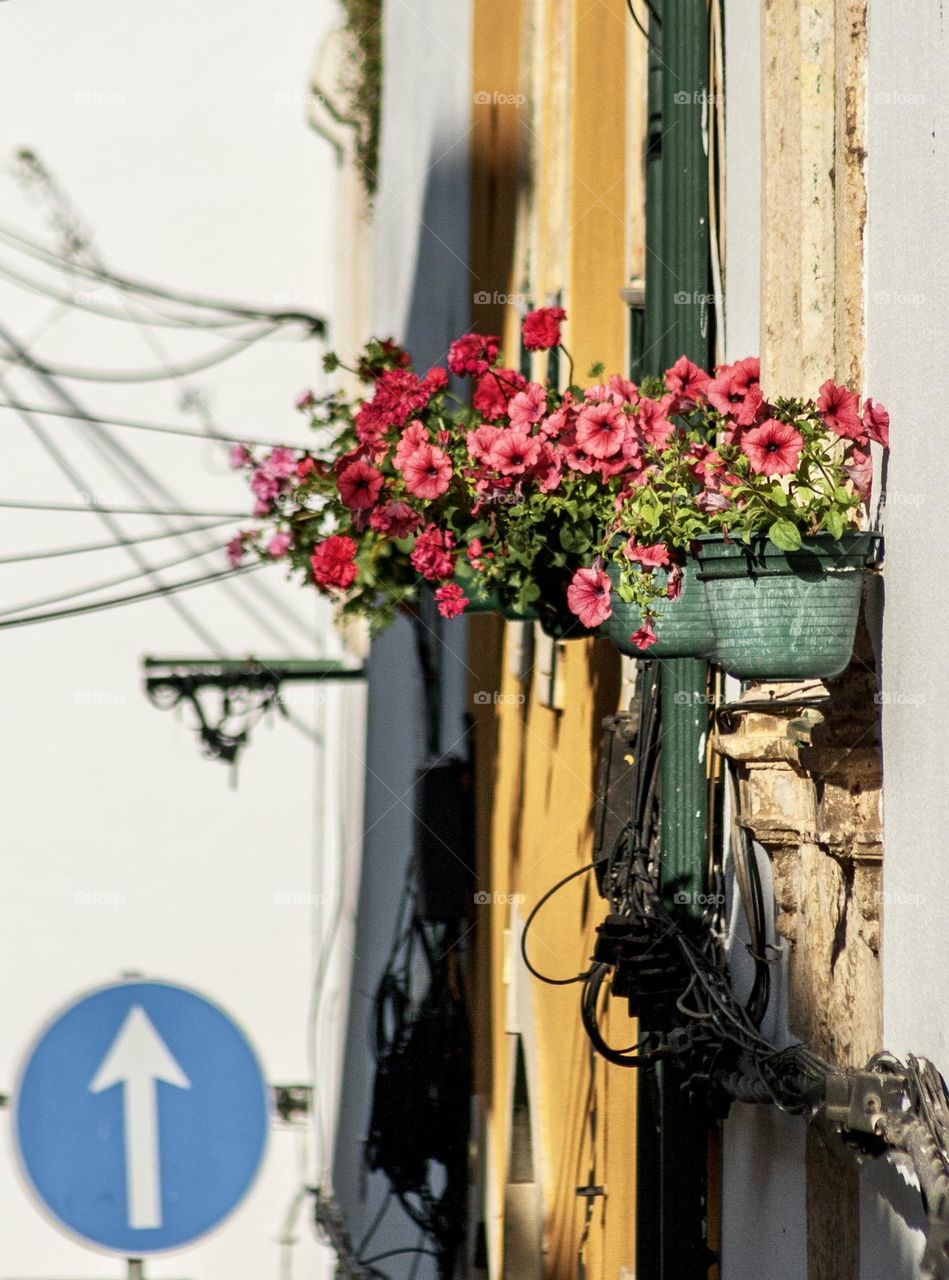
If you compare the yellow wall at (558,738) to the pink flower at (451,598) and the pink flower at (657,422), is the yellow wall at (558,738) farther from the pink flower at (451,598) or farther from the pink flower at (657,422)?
the pink flower at (657,422)

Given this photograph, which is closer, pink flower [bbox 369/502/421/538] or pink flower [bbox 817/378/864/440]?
pink flower [bbox 817/378/864/440]

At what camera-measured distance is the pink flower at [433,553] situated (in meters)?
3.93

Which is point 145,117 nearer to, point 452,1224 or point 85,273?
point 85,273

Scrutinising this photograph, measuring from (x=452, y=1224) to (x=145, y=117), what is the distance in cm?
701

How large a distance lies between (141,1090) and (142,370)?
871 cm

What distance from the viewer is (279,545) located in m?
4.70

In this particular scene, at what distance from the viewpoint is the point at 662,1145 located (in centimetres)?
429

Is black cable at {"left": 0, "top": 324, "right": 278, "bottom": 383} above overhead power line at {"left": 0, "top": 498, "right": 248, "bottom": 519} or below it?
above

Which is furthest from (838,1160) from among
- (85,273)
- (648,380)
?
(85,273)

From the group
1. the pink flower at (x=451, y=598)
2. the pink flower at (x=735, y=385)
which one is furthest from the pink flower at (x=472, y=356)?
the pink flower at (x=735, y=385)

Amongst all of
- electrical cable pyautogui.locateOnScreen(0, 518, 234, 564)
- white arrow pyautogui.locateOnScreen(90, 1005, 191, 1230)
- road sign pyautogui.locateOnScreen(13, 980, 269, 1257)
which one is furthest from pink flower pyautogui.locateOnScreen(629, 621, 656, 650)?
electrical cable pyautogui.locateOnScreen(0, 518, 234, 564)

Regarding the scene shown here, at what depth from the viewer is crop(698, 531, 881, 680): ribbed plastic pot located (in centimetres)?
290

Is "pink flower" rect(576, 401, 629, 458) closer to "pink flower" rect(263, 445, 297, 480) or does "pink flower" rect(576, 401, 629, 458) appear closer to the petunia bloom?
the petunia bloom

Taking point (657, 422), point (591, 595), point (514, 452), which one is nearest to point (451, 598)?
point (514, 452)
